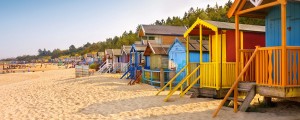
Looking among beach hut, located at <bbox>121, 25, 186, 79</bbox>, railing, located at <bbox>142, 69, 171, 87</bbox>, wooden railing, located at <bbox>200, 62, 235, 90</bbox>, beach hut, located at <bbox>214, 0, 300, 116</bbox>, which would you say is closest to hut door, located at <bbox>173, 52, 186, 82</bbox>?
railing, located at <bbox>142, 69, 171, 87</bbox>

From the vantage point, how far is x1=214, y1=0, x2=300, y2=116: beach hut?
27.6 ft

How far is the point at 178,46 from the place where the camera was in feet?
61.2

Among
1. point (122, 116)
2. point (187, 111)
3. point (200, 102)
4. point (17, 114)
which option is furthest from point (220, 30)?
point (17, 114)

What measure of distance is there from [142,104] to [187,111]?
8.30ft

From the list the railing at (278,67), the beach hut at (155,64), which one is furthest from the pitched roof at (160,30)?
the railing at (278,67)

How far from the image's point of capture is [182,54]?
60.1ft

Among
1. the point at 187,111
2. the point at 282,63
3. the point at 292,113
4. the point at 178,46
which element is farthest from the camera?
the point at 178,46

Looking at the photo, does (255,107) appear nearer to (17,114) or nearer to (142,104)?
(142,104)

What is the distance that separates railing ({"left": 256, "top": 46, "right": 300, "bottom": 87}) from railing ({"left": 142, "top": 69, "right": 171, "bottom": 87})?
10.1m

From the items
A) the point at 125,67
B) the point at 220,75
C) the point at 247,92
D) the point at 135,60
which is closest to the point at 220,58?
the point at 220,75

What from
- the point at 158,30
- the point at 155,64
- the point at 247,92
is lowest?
the point at 247,92

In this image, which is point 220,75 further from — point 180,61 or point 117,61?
point 117,61

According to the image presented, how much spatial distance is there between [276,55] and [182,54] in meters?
9.74

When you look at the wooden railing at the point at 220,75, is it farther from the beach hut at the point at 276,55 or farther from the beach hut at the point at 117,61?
the beach hut at the point at 117,61
